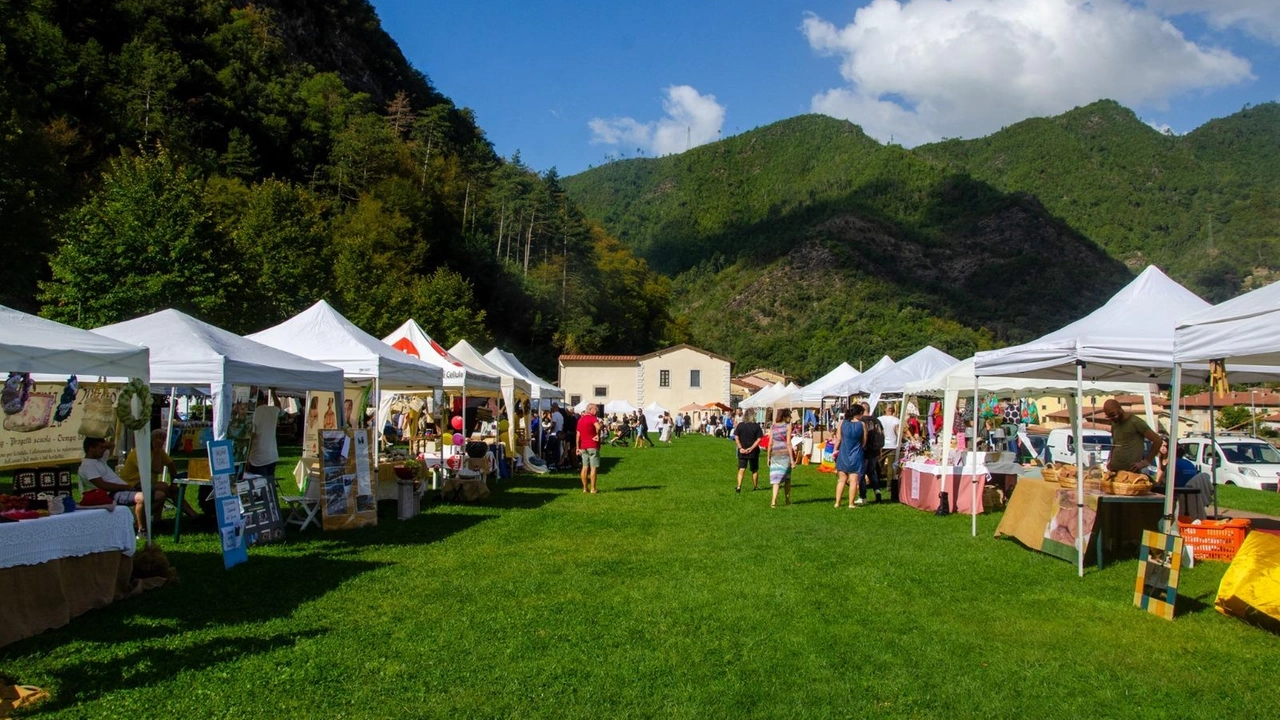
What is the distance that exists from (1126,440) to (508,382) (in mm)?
14369

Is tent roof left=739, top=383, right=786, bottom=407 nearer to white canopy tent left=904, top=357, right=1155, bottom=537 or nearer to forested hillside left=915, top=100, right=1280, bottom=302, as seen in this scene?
white canopy tent left=904, top=357, right=1155, bottom=537

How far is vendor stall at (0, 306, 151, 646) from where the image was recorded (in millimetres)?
5723

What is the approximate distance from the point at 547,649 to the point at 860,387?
1831cm

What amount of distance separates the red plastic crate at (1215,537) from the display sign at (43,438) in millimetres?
11139

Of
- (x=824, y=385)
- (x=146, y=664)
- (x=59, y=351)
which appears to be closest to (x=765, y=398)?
(x=824, y=385)

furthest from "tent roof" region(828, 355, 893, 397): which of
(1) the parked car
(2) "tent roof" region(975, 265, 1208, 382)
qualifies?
(2) "tent roof" region(975, 265, 1208, 382)

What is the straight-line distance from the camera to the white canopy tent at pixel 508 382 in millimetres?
20500

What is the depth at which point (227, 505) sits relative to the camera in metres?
8.45

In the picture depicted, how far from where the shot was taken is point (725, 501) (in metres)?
14.6

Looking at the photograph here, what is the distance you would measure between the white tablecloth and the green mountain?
8825cm

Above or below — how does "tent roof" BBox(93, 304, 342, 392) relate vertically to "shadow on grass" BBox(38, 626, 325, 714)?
above

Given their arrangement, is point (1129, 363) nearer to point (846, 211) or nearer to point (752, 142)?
point (846, 211)

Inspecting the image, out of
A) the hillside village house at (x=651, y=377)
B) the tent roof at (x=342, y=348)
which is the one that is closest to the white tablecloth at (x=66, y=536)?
the tent roof at (x=342, y=348)

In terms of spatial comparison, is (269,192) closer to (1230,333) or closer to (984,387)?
(984,387)
